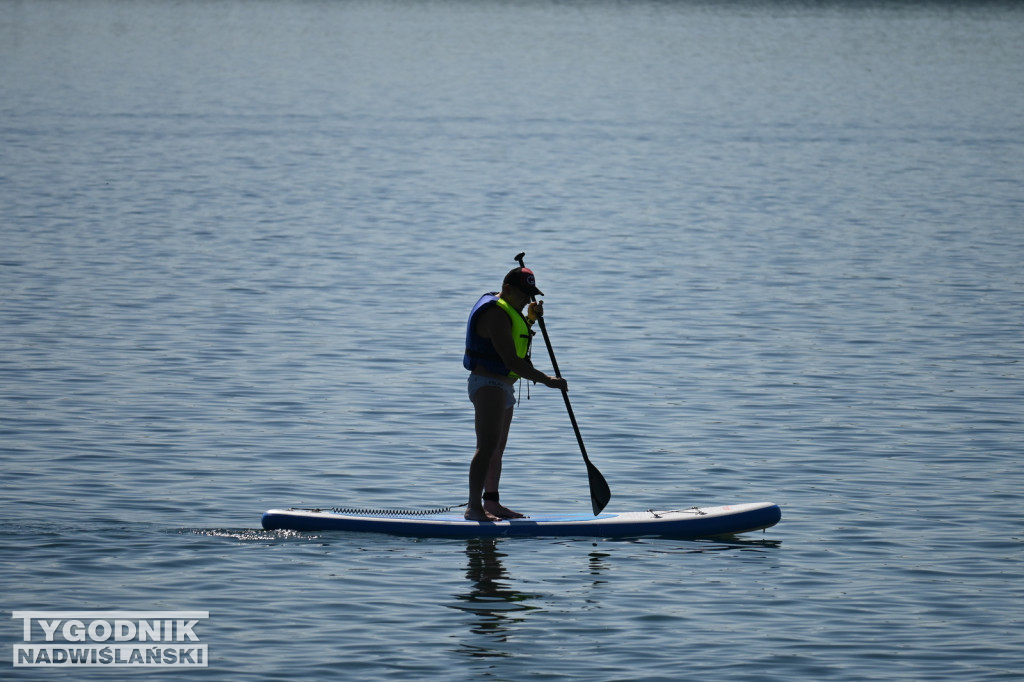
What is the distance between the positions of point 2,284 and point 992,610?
1657 cm

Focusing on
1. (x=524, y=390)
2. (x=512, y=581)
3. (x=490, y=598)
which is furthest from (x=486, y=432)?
(x=524, y=390)

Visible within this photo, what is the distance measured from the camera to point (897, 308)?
77.0 feet

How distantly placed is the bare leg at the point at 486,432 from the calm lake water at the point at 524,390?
0.56m

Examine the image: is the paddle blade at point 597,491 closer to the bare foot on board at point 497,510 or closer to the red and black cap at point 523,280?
the bare foot on board at point 497,510

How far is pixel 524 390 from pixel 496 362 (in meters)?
7.17

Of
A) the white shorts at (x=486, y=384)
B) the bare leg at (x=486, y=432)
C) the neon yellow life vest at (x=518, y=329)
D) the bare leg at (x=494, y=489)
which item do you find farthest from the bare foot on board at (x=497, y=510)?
the neon yellow life vest at (x=518, y=329)

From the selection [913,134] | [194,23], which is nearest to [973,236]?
[913,134]

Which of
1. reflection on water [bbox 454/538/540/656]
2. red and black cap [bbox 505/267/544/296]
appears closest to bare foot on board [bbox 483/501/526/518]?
reflection on water [bbox 454/538/540/656]

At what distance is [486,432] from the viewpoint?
11992mm

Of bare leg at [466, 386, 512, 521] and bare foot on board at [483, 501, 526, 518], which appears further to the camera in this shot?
bare foot on board at [483, 501, 526, 518]

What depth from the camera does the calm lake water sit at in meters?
10.6

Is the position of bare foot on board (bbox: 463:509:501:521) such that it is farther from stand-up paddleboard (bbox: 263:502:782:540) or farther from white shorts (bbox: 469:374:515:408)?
white shorts (bbox: 469:374:515:408)

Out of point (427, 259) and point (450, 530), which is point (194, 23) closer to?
point (427, 259)

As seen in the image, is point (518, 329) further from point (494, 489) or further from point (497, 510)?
point (497, 510)
